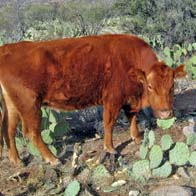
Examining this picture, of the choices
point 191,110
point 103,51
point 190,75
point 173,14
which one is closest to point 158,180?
point 103,51

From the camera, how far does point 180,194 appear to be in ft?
21.1

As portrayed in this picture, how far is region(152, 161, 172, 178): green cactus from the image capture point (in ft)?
23.2

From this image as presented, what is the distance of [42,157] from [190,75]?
16.0ft

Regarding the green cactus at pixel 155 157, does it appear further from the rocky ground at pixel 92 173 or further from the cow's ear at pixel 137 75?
the cow's ear at pixel 137 75

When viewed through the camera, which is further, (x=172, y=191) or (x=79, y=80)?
(x=79, y=80)

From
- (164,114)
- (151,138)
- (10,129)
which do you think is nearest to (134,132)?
(164,114)

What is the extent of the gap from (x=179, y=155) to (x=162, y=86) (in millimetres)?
872

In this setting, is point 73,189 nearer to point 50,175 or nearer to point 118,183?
point 118,183

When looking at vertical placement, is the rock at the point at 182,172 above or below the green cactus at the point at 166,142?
below

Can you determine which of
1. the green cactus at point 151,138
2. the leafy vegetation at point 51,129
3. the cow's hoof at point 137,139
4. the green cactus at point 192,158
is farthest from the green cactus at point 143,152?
the leafy vegetation at point 51,129

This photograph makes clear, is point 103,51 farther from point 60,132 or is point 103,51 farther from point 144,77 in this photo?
point 60,132

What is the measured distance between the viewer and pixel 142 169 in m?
7.11

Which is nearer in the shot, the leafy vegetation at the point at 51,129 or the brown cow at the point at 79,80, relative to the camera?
the brown cow at the point at 79,80

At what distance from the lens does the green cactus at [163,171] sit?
7074mm
